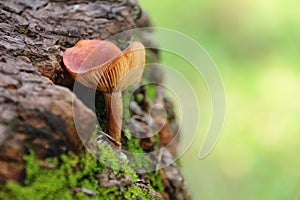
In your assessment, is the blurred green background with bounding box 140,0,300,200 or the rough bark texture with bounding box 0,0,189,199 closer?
the rough bark texture with bounding box 0,0,189,199

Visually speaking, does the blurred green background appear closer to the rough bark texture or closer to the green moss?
the rough bark texture

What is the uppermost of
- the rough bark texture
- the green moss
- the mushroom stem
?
the rough bark texture

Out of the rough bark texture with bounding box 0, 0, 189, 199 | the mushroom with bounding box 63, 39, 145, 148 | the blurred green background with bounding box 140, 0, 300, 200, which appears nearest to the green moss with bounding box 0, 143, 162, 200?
the rough bark texture with bounding box 0, 0, 189, 199

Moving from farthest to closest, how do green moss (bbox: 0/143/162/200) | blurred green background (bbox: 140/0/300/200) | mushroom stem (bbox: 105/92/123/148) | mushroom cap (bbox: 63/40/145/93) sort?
1. blurred green background (bbox: 140/0/300/200)
2. mushroom stem (bbox: 105/92/123/148)
3. mushroom cap (bbox: 63/40/145/93)
4. green moss (bbox: 0/143/162/200)

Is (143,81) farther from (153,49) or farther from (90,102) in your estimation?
(90,102)

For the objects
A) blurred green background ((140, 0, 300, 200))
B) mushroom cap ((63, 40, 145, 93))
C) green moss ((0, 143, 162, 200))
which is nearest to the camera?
green moss ((0, 143, 162, 200))

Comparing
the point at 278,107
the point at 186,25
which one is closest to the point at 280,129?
the point at 278,107

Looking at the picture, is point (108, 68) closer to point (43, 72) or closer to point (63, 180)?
point (43, 72)

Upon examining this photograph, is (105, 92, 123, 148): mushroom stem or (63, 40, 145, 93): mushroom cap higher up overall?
(63, 40, 145, 93): mushroom cap

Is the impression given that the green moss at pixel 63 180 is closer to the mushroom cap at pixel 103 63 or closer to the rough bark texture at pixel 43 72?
the rough bark texture at pixel 43 72
